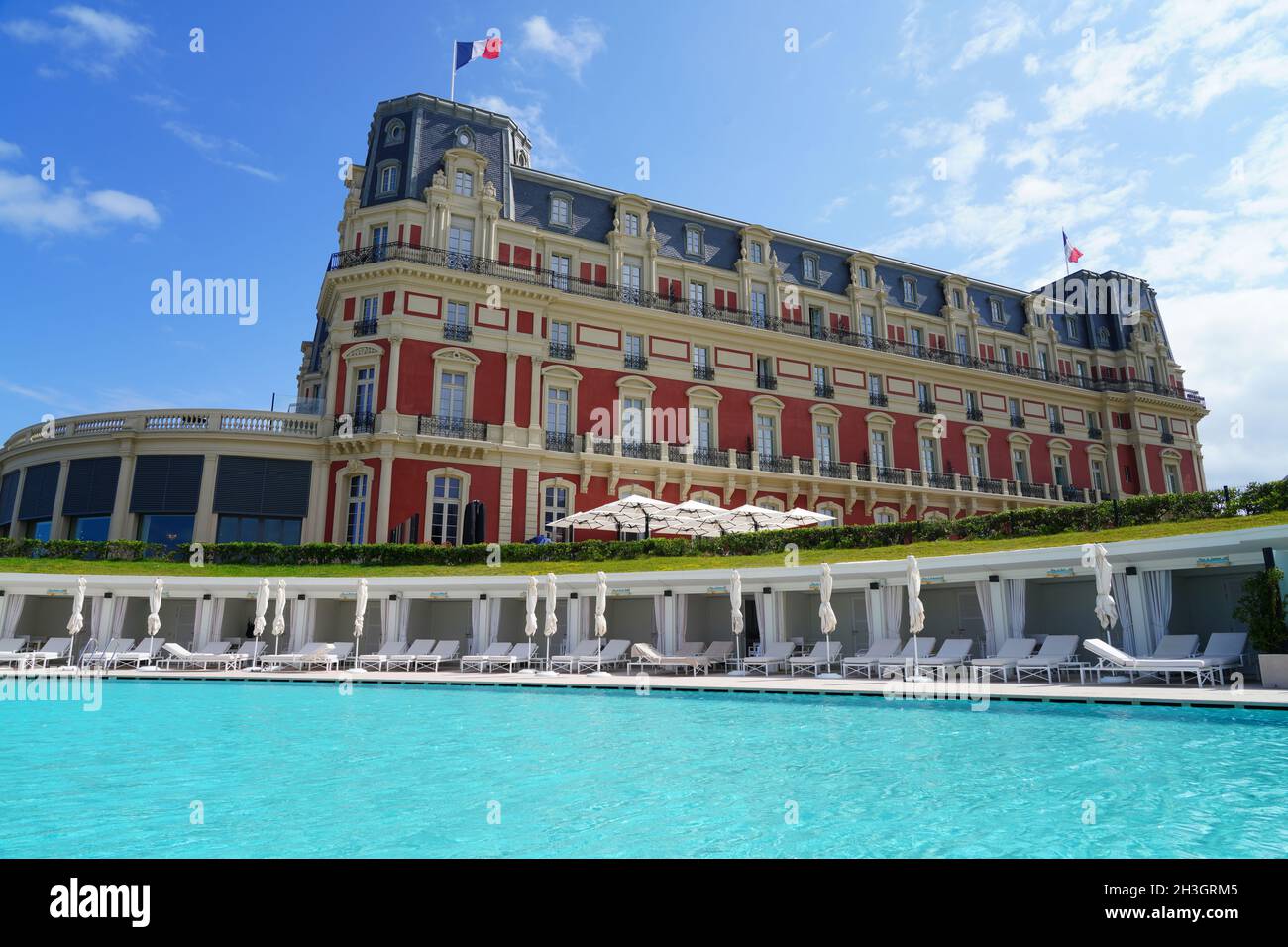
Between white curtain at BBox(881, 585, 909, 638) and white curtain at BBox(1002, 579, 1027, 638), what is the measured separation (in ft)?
6.78

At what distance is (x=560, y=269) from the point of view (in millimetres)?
29625

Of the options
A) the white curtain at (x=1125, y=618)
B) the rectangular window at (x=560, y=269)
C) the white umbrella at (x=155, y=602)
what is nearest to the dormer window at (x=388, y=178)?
the rectangular window at (x=560, y=269)

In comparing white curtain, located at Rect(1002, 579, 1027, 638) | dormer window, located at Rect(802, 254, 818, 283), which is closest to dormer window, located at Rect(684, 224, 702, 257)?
dormer window, located at Rect(802, 254, 818, 283)

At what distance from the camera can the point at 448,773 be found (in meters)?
7.31

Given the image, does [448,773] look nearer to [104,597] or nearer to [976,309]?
[104,597]

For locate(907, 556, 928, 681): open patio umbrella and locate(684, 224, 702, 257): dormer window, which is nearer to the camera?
locate(907, 556, 928, 681): open patio umbrella

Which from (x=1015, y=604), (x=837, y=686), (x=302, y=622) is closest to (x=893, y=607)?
(x=1015, y=604)

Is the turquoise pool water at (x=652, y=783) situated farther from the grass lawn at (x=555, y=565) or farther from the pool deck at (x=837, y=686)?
the grass lawn at (x=555, y=565)

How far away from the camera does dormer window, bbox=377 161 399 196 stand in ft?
91.0

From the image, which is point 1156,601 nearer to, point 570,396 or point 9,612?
point 570,396

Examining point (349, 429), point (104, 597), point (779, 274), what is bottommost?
point (104, 597)

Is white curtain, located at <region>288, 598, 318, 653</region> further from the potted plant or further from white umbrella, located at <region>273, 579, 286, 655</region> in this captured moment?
the potted plant
